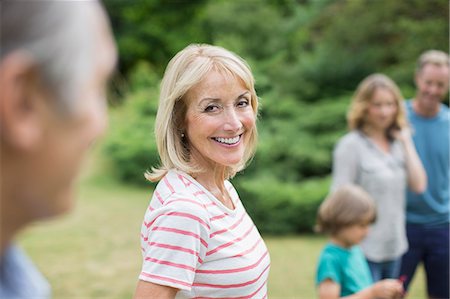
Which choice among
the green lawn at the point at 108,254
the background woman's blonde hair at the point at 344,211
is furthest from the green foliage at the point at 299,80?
the background woman's blonde hair at the point at 344,211

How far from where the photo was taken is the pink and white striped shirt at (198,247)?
1.60m

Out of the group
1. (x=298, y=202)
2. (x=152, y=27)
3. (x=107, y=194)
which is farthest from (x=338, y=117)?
(x=152, y=27)

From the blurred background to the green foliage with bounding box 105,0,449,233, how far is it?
0.6 inches

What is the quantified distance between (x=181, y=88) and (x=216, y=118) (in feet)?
0.42

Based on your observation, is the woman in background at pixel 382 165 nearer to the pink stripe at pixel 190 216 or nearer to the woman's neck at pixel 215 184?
the woman's neck at pixel 215 184

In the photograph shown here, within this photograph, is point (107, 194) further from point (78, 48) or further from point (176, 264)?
point (78, 48)

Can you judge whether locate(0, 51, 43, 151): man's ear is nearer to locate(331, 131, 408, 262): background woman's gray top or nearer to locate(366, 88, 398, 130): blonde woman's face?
locate(331, 131, 408, 262): background woman's gray top

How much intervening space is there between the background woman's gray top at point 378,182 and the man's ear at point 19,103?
9.88ft

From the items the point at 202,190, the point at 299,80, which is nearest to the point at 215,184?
the point at 202,190

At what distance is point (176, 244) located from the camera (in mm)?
1602

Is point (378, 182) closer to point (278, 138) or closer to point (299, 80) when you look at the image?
point (278, 138)

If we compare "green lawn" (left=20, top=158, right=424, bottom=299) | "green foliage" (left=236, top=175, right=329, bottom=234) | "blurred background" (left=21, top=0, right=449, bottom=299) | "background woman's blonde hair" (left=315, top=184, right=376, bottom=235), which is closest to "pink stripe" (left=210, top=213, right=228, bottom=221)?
"background woman's blonde hair" (left=315, top=184, right=376, bottom=235)

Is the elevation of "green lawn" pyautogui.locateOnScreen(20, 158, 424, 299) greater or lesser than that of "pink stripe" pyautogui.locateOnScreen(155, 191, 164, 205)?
lesser

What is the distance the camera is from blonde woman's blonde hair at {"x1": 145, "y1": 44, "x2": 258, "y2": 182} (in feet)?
6.00
